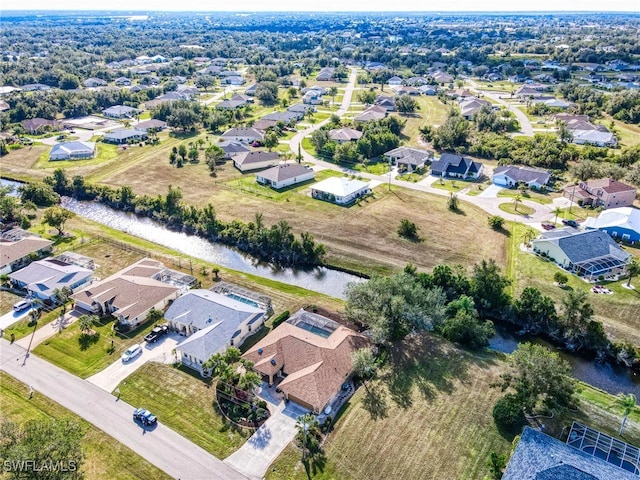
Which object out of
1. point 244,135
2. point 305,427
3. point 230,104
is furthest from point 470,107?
point 305,427

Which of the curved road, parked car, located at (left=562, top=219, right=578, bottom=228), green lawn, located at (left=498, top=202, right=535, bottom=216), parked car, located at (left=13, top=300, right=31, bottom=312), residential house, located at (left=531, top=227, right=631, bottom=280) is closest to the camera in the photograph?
parked car, located at (left=13, top=300, right=31, bottom=312)

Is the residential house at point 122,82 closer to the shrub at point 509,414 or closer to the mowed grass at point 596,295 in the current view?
the mowed grass at point 596,295

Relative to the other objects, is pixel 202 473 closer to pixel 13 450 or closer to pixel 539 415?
pixel 13 450

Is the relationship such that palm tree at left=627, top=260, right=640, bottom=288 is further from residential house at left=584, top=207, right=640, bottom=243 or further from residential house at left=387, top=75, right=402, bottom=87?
residential house at left=387, top=75, right=402, bottom=87

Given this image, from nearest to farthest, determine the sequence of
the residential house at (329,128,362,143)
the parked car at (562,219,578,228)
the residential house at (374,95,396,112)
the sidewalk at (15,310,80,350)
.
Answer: the sidewalk at (15,310,80,350) → the parked car at (562,219,578,228) → the residential house at (329,128,362,143) → the residential house at (374,95,396,112)

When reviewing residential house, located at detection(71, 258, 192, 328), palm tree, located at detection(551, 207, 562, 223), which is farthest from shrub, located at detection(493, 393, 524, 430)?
palm tree, located at detection(551, 207, 562, 223)

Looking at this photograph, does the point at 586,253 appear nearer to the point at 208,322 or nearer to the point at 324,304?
the point at 324,304

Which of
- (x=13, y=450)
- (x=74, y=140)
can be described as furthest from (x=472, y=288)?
(x=74, y=140)
